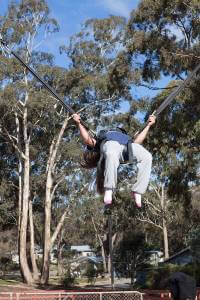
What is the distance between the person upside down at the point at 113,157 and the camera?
502 cm

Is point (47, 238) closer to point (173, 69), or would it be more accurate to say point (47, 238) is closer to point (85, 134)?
point (173, 69)

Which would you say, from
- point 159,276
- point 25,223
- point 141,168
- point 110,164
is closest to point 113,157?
point 110,164

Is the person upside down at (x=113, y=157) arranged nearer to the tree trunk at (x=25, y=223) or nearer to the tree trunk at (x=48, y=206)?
the tree trunk at (x=48, y=206)

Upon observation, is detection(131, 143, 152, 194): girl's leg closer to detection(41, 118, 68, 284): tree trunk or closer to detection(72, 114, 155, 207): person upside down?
detection(72, 114, 155, 207): person upside down

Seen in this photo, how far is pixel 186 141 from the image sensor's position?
1862 centimetres

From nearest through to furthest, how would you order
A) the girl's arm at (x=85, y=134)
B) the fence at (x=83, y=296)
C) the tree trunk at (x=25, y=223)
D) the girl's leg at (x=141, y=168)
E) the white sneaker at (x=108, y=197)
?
the white sneaker at (x=108, y=197)
the girl's leg at (x=141, y=168)
the girl's arm at (x=85, y=134)
the fence at (x=83, y=296)
the tree trunk at (x=25, y=223)

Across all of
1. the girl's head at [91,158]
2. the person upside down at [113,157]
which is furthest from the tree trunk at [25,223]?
the person upside down at [113,157]

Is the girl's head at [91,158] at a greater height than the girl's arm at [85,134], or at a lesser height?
lesser

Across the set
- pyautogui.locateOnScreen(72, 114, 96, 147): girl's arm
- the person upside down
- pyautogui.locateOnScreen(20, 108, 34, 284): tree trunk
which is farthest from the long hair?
pyautogui.locateOnScreen(20, 108, 34, 284): tree trunk

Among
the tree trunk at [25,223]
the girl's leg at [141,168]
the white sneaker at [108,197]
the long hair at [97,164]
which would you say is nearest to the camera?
the white sneaker at [108,197]

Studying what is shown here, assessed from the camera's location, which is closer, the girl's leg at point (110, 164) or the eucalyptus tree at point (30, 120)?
the girl's leg at point (110, 164)

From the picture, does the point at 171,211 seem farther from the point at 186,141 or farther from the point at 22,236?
the point at 186,141

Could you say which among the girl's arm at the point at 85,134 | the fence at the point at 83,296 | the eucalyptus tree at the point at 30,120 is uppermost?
the eucalyptus tree at the point at 30,120

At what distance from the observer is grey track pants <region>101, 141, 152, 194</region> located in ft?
16.4
